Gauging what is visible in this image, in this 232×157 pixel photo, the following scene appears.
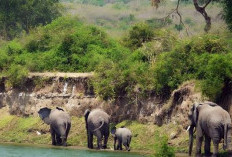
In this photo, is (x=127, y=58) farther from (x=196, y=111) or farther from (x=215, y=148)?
(x=215, y=148)

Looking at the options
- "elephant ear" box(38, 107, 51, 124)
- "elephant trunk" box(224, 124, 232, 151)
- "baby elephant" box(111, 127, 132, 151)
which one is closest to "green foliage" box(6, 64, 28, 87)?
"elephant ear" box(38, 107, 51, 124)

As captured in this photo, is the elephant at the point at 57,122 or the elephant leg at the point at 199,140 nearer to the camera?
the elephant leg at the point at 199,140

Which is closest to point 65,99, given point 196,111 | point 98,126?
point 98,126

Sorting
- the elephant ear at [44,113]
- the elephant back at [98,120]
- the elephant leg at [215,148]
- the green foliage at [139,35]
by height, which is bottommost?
the elephant ear at [44,113]

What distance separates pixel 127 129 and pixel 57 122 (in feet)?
13.3

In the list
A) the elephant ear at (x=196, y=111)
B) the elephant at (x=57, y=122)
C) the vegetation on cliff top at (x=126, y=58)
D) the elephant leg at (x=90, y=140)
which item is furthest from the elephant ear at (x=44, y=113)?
the elephant ear at (x=196, y=111)

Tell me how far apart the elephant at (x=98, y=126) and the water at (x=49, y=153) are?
1.32m

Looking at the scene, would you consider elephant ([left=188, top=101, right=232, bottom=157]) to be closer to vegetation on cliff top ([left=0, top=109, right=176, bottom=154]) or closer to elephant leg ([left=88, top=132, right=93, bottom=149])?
vegetation on cliff top ([left=0, top=109, right=176, bottom=154])

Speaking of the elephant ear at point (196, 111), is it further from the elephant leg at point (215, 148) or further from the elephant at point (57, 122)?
the elephant at point (57, 122)

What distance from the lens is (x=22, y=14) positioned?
5597cm

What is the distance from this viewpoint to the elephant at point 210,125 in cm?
2522

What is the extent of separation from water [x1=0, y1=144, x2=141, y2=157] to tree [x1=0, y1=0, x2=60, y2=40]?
2371 centimetres

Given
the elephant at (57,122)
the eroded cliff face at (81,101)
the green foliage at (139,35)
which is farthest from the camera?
the green foliage at (139,35)

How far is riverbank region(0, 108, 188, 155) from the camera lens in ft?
100
